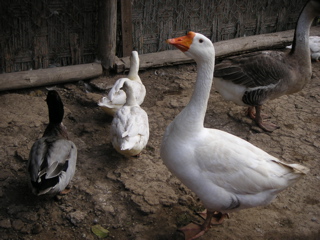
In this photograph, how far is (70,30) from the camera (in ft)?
18.3

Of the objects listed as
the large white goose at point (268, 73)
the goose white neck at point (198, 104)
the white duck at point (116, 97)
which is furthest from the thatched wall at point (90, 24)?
the goose white neck at point (198, 104)

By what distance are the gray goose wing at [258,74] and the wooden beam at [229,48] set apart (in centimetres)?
150

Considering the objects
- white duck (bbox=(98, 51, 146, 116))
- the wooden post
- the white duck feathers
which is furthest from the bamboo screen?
the white duck feathers

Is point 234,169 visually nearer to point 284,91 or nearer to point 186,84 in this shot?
point 284,91

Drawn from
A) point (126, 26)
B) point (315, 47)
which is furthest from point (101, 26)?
point (315, 47)

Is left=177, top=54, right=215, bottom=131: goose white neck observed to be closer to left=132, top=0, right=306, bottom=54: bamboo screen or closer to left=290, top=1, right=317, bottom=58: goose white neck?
left=290, top=1, right=317, bottom=58: goose white neck

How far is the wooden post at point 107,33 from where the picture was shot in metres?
5.46

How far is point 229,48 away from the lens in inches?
262

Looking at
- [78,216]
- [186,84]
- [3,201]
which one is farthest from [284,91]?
[3,201]

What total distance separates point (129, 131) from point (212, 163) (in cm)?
126

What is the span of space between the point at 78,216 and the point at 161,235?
79 centimetres

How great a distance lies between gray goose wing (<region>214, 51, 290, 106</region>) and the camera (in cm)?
481

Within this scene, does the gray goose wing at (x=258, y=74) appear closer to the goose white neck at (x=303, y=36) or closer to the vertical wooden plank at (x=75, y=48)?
the goose white neck at (x=303, y=36)

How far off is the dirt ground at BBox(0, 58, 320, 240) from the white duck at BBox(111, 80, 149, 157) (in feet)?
0.77
